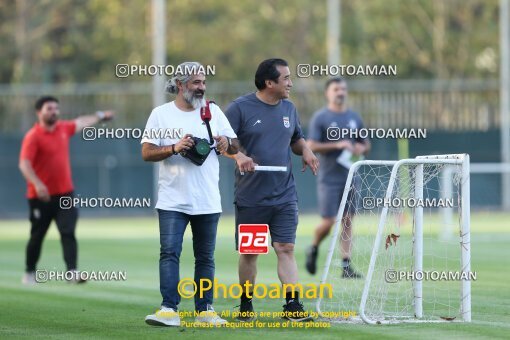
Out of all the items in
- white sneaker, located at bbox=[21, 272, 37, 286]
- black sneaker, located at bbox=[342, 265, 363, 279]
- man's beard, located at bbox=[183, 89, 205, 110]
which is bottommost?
white sneaker, located at bbox=[21, 272, 37, 286]

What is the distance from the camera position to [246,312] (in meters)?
10.4

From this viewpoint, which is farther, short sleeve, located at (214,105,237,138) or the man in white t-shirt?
short sleeve, located at (214,105,237,138)

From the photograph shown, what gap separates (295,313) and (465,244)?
1444 mm

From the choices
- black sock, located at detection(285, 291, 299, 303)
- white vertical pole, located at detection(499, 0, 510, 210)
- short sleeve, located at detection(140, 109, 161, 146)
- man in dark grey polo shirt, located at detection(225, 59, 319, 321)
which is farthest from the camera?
white vertical pole, located at detection(499, 0, 510, 210)

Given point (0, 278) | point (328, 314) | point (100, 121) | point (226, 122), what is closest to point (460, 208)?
point (328, 314)

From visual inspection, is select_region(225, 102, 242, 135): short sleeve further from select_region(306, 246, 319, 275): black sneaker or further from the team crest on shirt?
select_region(306, 246, 319, 275): black sneaker

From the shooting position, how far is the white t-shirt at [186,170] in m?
10.1

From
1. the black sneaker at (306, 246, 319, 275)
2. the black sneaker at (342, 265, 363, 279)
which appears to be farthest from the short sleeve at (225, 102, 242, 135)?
the black sneaker at (306, 246, 319, 275)

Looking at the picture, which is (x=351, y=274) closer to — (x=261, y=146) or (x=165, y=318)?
(x=261, y=146)

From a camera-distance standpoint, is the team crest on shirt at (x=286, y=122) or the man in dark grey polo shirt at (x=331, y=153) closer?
the team crest on shirt at (x=286, y=122)

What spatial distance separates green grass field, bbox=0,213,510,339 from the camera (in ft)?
31.6

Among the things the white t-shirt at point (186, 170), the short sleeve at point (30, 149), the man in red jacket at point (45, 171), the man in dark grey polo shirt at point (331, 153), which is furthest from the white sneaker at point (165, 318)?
the short sleeve at point (30, 149)

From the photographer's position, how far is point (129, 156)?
35281 millimetres

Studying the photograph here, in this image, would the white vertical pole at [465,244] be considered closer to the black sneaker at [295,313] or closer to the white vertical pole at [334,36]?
the black sneaker at [295,313]
